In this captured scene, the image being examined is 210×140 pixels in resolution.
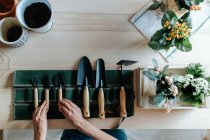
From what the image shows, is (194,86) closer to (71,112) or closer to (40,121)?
(71,112)

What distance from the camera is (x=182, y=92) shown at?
0.91m

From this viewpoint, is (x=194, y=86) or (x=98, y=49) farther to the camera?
(x=98, y=49)

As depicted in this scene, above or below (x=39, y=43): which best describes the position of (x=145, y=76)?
below

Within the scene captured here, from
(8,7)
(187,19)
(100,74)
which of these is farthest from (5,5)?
(187,19)

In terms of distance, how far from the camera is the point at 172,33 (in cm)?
90

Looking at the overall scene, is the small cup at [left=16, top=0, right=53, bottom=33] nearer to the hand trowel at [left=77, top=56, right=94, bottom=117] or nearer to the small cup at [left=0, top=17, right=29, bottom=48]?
the small cup at [left=0, top=17, right=29, bottom=48]

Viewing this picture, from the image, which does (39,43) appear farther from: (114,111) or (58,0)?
(114,111)

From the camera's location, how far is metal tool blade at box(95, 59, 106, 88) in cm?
98

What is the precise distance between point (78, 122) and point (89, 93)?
0.35 ft

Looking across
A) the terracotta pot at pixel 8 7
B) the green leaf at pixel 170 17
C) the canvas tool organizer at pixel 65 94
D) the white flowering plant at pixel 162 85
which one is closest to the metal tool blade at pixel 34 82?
the canvas tool organizer at pixel 65 94

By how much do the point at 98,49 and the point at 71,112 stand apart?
244 millimetres

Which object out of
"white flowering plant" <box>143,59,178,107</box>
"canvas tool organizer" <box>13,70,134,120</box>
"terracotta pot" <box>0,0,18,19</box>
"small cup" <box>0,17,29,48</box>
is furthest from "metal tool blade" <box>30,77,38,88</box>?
"white flowering plant" <box>143,59,178,107</box>

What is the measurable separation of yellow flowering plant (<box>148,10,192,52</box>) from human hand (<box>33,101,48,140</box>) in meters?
0.43

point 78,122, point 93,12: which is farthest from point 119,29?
point 78,122
